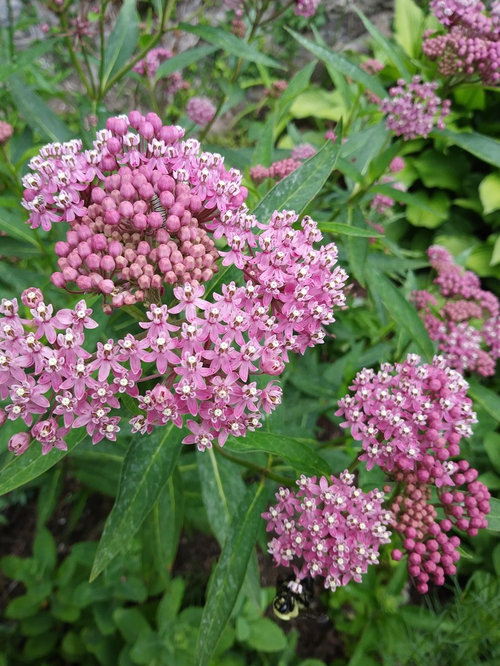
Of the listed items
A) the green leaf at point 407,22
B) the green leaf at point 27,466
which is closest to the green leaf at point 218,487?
the green leaf at point 27,466

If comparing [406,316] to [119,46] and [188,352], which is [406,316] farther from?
[119,46]

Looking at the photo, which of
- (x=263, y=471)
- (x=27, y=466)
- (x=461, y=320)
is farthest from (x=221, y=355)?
(x=461, y=320)

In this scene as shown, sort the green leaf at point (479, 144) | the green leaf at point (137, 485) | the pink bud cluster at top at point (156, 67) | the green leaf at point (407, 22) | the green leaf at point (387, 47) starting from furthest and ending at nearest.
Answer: the green leaf at point (407, 22) < the pink bud cluster at top at point (156, 67) < the green leaf at point (387, 47) < the green leaf at point (479, 144) < the green leaf at point (137, 485)

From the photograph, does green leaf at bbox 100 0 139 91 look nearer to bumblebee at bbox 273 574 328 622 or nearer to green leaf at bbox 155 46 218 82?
green leaf at bbox 155 46 218 82

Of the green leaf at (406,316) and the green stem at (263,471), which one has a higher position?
the green leaf at (406,316)

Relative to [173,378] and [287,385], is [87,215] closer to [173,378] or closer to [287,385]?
[173,378]

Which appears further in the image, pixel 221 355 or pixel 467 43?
pixel 467 43

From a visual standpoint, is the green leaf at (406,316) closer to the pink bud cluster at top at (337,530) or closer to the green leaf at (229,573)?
the pink bud cluster at top at (337,530)
